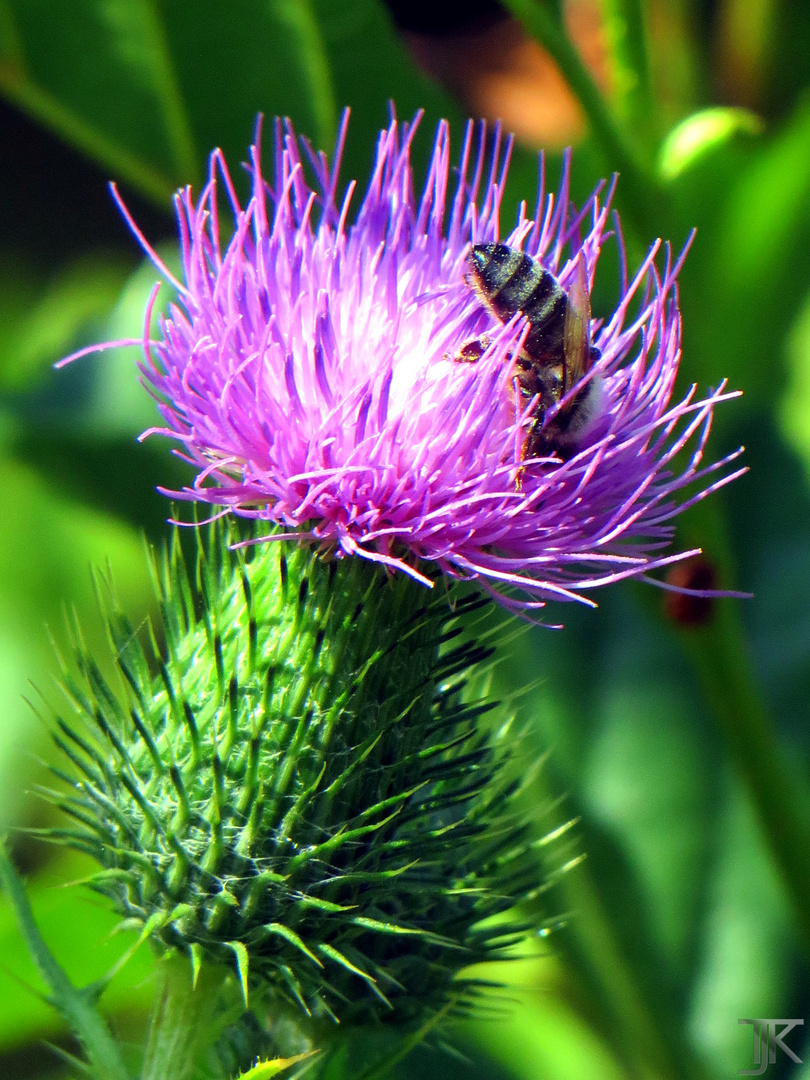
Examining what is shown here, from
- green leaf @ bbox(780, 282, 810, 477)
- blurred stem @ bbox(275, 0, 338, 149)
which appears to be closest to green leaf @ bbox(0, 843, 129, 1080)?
blurred stem @ bbox(275, 0, 338, 149)

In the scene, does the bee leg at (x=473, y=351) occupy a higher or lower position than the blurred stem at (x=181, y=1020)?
higher

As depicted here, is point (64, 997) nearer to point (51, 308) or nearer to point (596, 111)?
point (596, 111)

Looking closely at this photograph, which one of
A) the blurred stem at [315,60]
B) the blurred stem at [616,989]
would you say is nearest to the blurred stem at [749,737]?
the blurred stem at [616,989]

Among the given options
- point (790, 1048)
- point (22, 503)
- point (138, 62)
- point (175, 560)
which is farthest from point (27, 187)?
point (790, 1048)

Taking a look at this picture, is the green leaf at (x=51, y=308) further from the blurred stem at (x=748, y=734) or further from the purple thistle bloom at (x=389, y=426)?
the blurred stem at (x=748, y=734)

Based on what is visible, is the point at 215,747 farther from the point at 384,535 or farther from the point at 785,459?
the point at 785,459

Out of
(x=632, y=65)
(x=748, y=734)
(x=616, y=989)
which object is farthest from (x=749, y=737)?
(x=632, y=65)

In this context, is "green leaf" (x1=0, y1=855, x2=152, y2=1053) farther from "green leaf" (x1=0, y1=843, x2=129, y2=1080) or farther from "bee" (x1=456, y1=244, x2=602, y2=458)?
"bee" (x1=456, y1=244, x2=602, y2=458)
